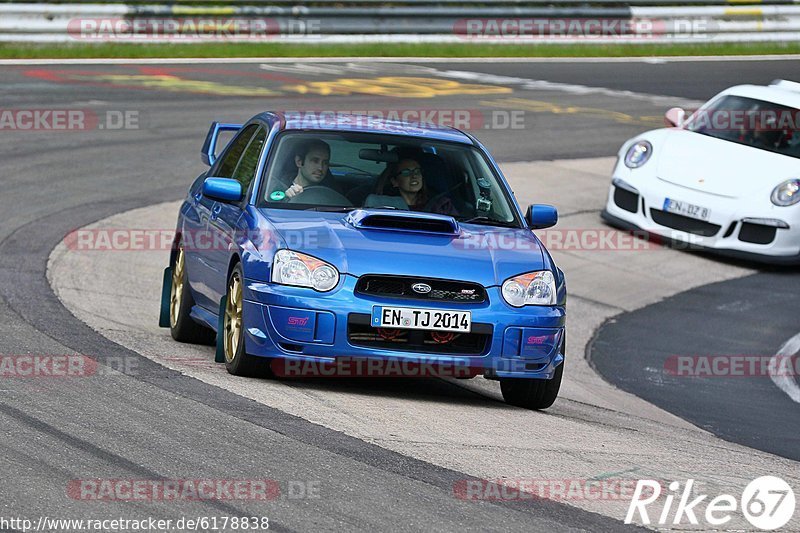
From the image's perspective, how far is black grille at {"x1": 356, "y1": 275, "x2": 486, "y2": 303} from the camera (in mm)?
7492

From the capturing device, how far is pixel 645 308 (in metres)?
12.9

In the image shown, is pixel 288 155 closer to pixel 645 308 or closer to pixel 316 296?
pixel 316 296

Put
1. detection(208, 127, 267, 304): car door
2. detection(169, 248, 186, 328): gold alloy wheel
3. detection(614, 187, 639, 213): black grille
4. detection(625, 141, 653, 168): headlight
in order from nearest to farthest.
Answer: detection(208, 127, 267, 304): car door → detection(169, 248, 186, 328): gold alloy wheel → detection(614, 187, 639, 213): black grille → detection(625, 141, 653, 168): headlight

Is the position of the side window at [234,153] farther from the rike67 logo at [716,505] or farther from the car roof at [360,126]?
the rike67 logo at [716,505]

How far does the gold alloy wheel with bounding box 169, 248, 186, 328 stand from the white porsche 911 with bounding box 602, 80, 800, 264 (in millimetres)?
6546

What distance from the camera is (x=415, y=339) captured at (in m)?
7.55

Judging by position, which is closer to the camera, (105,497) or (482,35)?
(105,497)

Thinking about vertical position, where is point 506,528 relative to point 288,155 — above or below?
below

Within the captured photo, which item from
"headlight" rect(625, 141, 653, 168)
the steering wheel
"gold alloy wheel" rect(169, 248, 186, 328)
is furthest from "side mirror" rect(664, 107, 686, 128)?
the steering wheel

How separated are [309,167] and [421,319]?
1.45 meters

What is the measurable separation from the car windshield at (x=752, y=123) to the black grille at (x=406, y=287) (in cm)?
857

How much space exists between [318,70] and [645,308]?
12.1m

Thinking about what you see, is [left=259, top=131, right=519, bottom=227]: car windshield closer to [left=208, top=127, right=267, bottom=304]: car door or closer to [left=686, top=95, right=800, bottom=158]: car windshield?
[left=208, top=127, right=267, bottom=304]: car door

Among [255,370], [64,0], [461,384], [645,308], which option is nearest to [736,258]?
[645,308]
